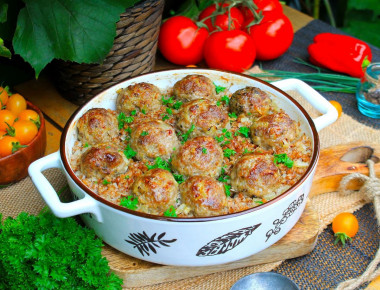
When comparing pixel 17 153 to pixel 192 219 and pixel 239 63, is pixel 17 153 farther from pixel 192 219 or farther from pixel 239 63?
pixel 239 63

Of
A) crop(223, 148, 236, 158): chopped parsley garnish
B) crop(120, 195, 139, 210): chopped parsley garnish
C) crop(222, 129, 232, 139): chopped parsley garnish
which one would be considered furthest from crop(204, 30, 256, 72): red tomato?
crop(120, 195, 139, 210): chopped parsley garnish

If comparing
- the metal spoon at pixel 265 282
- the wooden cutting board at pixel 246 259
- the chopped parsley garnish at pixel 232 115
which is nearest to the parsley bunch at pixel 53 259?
the wooden cutting board at pixel 246 259

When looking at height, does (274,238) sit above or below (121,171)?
below

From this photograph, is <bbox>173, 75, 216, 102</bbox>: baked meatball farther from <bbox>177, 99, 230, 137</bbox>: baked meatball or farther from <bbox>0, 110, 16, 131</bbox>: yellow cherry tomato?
<bbox>0, 110, 16, 131</bbox>: yellow cherry tomato

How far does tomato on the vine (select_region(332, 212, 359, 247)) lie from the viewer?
2491 mm

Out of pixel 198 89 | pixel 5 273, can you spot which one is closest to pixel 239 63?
pixel 198 89

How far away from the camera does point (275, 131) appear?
7.66 feet

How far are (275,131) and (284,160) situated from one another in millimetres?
165

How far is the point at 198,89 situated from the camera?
8.66ft

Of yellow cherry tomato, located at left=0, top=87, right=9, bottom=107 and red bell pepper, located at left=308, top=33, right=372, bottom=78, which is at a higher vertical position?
yellow cherry tomato, located at left=0, top=87, right=9, bottom=107

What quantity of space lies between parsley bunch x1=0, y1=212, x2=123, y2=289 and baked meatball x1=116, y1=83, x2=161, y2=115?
77cm

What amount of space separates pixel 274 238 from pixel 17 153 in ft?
5.05

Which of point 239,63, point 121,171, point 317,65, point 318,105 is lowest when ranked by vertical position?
point 317,65

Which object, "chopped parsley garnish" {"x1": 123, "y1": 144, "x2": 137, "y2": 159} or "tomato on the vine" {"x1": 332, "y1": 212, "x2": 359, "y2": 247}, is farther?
"tomato on the vine" {"x1": 332, "y1": 212, "x2": 359, "y2": 247}
